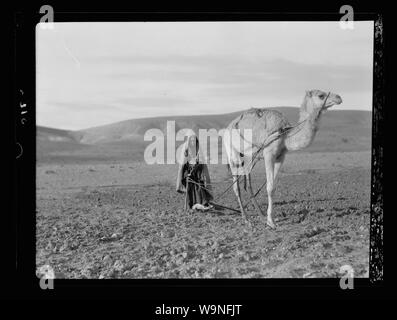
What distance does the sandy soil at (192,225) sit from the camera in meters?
5.57

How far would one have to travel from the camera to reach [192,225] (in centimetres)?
582

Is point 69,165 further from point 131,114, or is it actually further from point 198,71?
point 198,71

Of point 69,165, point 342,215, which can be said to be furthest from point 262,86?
point 69,165

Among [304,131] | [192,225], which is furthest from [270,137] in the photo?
[192,225]

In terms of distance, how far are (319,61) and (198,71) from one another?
1062mm

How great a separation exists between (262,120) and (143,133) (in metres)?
1.07

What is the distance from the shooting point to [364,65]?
5625mm

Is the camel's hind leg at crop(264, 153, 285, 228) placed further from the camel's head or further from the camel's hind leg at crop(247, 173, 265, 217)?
the camel's head

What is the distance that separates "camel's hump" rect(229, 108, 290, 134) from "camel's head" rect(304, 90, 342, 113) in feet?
0.80

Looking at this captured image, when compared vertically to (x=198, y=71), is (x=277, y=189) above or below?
below

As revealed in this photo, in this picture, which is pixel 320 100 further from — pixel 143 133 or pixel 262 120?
pixel 143 133

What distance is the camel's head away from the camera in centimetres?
559
